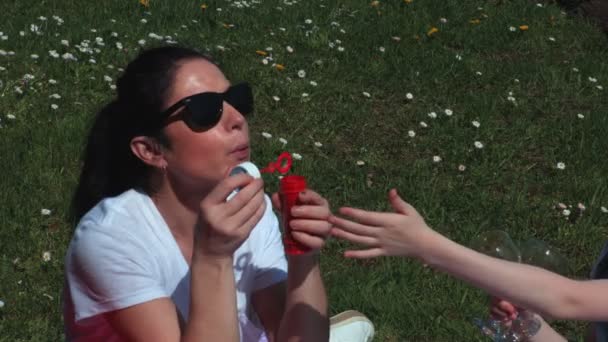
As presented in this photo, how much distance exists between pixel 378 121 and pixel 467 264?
12.4 ft

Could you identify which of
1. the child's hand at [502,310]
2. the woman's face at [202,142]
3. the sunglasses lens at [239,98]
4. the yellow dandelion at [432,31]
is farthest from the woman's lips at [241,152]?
the yellow dandelion at [432,31]

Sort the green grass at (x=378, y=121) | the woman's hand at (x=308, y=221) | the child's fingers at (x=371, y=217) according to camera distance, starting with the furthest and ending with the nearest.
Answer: the green grass at (x=378, y=121) → the woman's hand at (x=308, y=221) → the child's fingers at (x=371, y=217)

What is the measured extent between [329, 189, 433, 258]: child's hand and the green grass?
6.18 ft

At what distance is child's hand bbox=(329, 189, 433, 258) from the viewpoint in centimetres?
224

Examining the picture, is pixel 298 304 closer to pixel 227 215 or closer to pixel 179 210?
pixel 179 210

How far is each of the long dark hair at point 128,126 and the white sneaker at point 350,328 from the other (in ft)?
3.58

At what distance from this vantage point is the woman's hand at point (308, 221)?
239 centimetres

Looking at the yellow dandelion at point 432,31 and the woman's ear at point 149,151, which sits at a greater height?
the woman's ear at point 149,151

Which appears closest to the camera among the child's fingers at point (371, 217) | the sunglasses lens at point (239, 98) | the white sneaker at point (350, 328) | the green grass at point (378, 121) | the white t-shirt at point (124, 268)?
the child's fingers at point (371, 217)

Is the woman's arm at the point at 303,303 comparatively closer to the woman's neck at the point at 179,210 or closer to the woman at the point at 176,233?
the woman at the point at 176,233

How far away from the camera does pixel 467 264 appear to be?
2.29m

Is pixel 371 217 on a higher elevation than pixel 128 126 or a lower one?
higher

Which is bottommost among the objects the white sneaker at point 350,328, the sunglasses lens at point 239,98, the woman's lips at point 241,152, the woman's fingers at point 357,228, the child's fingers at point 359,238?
the white sneaker at point 350,328

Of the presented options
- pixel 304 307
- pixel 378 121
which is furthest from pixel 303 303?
pixel 378 121
